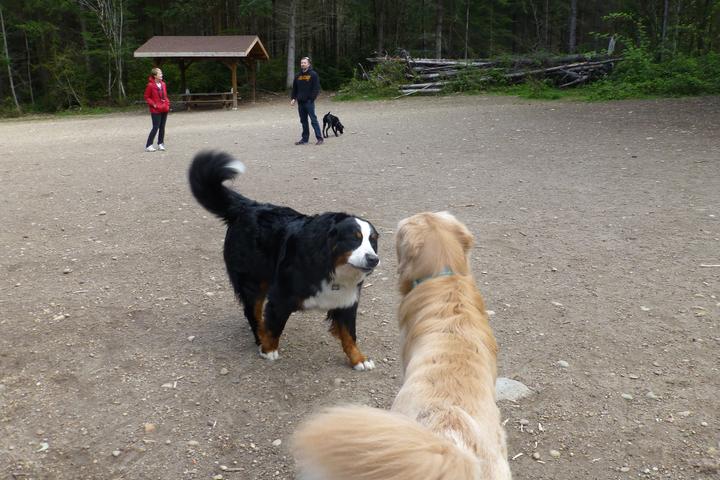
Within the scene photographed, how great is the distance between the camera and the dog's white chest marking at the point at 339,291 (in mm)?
3677

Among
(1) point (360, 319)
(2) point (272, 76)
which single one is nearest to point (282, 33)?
(2) point (272, 76)

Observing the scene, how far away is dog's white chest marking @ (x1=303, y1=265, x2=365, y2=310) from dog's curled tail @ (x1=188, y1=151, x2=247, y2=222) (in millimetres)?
1048

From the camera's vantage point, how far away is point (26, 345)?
13.8 ft

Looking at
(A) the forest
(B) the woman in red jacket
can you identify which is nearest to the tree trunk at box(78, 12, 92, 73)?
(A) the forest

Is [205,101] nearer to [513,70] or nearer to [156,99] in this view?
[156,99]

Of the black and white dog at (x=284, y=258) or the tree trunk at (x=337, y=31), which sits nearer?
the black and white dog at (x=284, y=258)

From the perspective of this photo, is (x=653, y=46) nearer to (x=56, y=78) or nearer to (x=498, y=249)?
(x=498, y=249)

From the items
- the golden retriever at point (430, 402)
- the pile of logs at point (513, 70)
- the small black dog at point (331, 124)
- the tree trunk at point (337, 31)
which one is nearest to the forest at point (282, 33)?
the tree trunk at point (337, 31)

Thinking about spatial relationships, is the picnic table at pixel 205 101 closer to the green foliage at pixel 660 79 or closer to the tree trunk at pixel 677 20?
the green foliage at pixel 660 79

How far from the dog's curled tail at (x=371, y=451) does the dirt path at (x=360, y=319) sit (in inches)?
63.5

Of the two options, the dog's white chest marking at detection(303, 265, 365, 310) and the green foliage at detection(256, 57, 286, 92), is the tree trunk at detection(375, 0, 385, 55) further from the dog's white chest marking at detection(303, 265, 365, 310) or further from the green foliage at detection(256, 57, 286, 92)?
the dog's white chest marking at detection(303, 265, 365, 310)

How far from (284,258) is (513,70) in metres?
23.2

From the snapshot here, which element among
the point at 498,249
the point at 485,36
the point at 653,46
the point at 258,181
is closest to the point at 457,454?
the point at 498,249

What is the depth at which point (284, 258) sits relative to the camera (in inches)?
153
